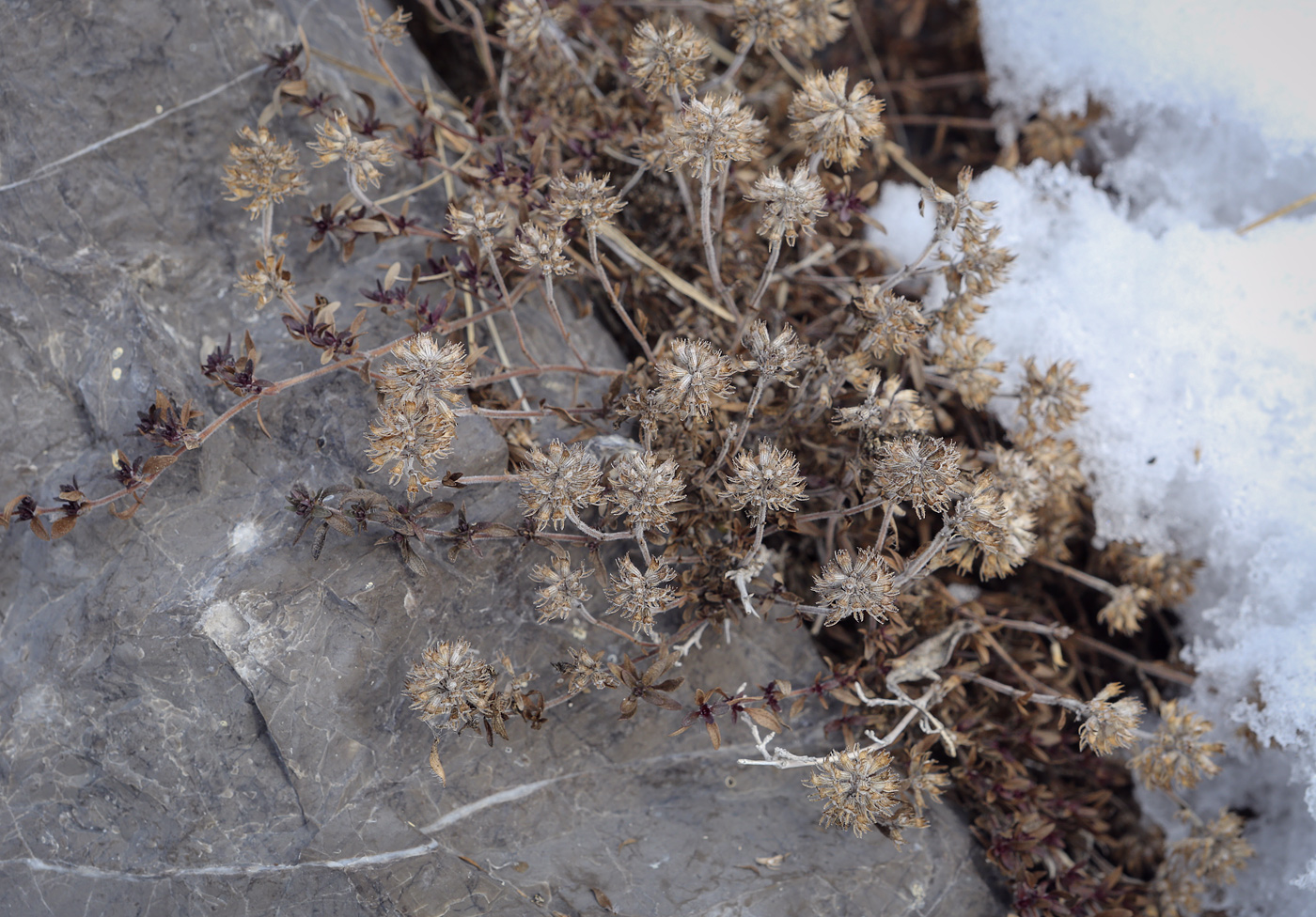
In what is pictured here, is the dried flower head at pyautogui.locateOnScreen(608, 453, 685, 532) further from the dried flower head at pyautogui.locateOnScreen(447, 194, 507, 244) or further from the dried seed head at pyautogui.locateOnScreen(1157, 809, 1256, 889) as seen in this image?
the dried seed head at pyautogui.locateOnScreen(1157, 809, 1256, 889)

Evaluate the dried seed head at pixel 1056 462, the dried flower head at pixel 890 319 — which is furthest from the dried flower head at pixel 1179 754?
the dried flower head at pixel 890 319

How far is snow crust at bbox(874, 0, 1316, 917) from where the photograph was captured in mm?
3541

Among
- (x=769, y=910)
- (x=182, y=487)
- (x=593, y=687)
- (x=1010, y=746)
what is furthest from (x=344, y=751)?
(x=1010, y=746)

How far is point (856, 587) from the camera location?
8.77ft

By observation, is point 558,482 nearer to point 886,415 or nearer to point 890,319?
point 886,415

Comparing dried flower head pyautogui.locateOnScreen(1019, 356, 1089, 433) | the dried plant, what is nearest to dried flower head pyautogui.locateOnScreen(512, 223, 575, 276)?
the dried plant

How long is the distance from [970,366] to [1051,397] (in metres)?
0.34

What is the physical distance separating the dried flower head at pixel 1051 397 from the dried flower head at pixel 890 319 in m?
0.59

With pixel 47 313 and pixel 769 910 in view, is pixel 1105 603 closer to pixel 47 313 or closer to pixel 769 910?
pixel 769 910

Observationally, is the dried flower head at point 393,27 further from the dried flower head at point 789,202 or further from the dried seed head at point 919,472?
the dried seed head at point 919,472

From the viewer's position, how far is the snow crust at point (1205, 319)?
3.54 meters

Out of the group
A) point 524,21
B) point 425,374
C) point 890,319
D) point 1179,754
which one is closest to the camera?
point 425,374

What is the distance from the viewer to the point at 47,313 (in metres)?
3.17

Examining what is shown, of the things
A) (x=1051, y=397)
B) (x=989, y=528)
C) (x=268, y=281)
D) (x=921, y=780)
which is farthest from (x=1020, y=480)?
(x=268, y=281)
